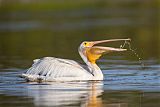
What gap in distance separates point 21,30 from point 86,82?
70.3 feet

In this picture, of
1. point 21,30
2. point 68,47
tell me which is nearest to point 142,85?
point 68,47

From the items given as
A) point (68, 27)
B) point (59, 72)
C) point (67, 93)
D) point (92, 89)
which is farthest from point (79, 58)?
point (68, 27)

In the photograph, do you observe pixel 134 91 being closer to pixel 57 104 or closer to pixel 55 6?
pixel 57 104

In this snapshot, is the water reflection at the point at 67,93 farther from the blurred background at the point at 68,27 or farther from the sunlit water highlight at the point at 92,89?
the blurred background at the point at 68,27

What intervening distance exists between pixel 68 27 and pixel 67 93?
83.7 ft

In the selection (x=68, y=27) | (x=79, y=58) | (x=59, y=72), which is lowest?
(x=68, y=27)

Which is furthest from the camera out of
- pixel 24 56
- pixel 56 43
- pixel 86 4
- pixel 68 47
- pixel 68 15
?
pixel 86 4

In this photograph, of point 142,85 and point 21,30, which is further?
point 21,30

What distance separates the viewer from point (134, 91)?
14242 mm

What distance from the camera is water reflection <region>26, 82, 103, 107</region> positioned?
1295 cm

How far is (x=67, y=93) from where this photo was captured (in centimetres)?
1408

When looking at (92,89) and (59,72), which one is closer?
(92,89)

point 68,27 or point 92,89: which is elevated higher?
point 92,89

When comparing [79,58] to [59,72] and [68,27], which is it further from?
[68,27]
